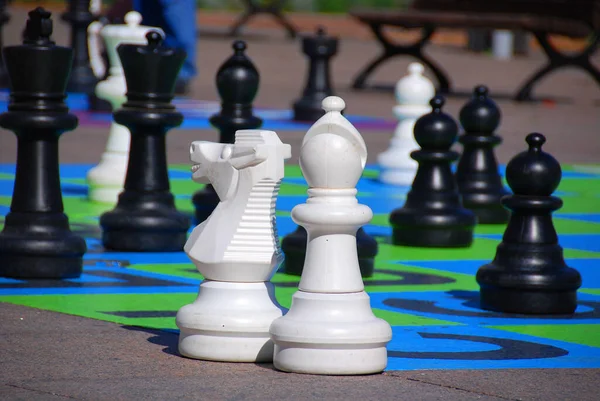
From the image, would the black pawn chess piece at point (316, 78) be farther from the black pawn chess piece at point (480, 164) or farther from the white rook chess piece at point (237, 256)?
the white rook chess piece at point (237, 256)

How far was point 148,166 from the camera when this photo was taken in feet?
20.9

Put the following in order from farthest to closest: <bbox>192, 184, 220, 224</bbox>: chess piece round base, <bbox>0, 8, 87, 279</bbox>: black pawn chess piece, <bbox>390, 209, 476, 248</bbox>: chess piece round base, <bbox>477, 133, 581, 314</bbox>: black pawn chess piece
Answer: <bbox>192, 184, 220, 224</bbox>: chess piece round base < <bbox>390, 209, 476, 248</bbox>: chess piece round base < <bbox>0, 8, 87, 279</bbox>: black pawn chess piece < <bbox>477, 133, 581, 314</bbox>: black pawn chess piece

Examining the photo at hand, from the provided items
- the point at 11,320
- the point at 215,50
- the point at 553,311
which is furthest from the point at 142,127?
the point at 215,50

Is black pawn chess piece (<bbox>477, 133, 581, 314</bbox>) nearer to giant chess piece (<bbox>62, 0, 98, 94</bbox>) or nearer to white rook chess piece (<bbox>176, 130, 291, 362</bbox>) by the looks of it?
white rook chess piece (<bbox>176, 130, 291, 362</bbox>)

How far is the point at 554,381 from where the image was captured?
3898mm

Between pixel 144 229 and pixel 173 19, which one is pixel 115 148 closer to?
pixel 144 229

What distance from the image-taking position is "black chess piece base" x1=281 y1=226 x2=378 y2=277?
228 inches

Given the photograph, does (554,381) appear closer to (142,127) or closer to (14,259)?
(14,259)

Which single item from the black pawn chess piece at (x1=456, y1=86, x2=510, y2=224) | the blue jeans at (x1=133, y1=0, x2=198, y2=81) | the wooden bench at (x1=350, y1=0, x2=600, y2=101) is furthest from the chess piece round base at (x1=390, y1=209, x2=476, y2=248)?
the wooden bench at (x1=350, y1=0, x2=600, y2=101)

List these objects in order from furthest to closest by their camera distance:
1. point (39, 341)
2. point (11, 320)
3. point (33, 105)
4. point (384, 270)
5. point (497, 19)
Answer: point (497, 19)
point (384, 270)
point (33, 105)
point (11, 320)
point (39, 341)

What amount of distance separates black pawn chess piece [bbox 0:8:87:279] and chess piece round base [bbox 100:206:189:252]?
2.55 ft

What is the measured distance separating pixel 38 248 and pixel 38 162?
373 mm

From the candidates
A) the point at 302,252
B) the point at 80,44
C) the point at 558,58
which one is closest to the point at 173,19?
the point at 80,44

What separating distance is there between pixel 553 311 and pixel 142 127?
232 cm
